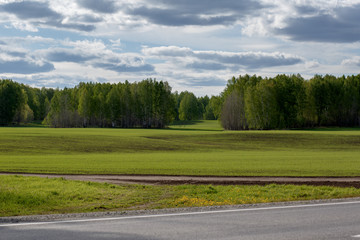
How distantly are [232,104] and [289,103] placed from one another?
44.4ft

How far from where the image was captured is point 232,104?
325 ft

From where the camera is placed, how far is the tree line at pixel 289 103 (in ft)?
311

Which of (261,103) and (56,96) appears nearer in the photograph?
(261,103)

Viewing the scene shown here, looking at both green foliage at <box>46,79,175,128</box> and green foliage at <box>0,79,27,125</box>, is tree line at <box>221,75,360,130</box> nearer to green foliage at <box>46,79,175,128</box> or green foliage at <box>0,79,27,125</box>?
green foliage at <box>46,79,175,128</box>

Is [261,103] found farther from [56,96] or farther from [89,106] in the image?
[56,96]

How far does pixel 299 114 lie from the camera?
330 feet

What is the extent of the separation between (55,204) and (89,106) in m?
104

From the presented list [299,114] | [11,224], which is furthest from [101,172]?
[299,114]

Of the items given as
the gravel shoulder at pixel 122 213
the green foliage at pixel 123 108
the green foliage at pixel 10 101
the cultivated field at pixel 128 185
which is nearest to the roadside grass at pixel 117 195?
the cultivated field at pixel 128 185

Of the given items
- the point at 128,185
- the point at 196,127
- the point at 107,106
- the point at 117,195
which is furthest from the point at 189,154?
the point at 196,127

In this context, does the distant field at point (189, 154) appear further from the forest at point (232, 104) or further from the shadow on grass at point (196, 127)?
the shadow on grass at point (196, 127)

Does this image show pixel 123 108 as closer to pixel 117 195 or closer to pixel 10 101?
pixel 10 101

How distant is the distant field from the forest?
34.7m

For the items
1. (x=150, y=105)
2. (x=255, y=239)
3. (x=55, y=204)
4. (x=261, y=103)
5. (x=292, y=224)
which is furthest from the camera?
(x=150, y=105)
